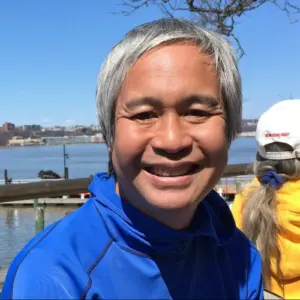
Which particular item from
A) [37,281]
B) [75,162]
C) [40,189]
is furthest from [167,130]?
[75,162]

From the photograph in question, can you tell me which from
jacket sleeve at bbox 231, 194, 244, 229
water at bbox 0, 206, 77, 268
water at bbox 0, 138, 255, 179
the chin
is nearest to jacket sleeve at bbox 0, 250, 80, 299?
the chin

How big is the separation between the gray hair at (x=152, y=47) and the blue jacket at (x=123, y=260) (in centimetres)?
22

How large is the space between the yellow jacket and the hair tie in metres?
0.04

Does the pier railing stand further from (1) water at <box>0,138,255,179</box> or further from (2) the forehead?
(2) the forehead

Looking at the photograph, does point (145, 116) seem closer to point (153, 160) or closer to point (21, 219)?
point (153, 160)

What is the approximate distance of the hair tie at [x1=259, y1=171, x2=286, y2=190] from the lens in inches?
89.3

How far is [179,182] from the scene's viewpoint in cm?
115

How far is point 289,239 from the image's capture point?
7.25ft

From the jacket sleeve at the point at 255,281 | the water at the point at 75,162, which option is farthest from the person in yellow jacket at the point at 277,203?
the jacket sleeve at the point at 255,281

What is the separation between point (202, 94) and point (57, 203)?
80.4 feet

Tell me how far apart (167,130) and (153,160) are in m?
0.08

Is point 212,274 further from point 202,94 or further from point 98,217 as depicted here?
point 202,94

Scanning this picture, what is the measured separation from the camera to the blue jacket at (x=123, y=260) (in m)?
0.97

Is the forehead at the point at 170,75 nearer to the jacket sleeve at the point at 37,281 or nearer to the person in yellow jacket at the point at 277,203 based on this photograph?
the jacket sleeve at the point at 37,281
